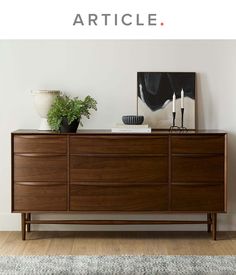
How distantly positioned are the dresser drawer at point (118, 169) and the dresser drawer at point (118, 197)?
55 mm

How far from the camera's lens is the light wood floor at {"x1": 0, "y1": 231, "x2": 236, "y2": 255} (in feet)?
14.6

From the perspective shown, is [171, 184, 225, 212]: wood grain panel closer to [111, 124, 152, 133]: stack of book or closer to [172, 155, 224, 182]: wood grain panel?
[172, 155, 224, 182]: wood grain panel

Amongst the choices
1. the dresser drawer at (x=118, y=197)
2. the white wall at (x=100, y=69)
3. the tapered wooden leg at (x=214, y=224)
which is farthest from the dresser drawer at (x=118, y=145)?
the tapered wooden leg at (x=214, y=224)

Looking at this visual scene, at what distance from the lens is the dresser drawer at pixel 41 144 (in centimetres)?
464

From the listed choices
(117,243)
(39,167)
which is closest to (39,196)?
(39,167)

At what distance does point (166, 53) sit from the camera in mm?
4961

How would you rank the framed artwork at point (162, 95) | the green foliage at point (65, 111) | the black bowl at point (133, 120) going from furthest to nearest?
1. the framed artwork at point (162, 95)
2. the black bowl at point (133, 120)
3. the green foliage at point (65, 111)

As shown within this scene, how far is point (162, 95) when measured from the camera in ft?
16.3

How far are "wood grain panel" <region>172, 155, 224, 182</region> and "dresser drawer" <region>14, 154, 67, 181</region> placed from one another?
2.54ft

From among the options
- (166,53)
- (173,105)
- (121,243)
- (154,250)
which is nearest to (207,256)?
(154,250)

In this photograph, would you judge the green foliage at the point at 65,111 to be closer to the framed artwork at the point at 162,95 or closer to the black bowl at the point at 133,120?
the black bowl at the point at 133,120

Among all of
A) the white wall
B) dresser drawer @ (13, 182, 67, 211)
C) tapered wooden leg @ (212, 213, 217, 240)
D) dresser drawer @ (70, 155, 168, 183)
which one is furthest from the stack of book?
tapered wooden leg @ (212, 213, 217, 240)
